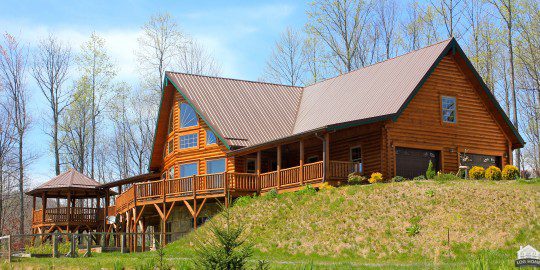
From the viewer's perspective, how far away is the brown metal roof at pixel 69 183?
4314 cm

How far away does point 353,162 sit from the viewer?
1212 inches

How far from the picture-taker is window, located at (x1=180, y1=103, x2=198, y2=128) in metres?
37.4

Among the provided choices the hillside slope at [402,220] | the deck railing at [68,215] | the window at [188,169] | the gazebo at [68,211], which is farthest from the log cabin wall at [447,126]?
the deck railing at [68,215]

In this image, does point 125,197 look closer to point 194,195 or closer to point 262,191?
point 194,195

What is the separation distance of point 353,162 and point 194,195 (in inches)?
309

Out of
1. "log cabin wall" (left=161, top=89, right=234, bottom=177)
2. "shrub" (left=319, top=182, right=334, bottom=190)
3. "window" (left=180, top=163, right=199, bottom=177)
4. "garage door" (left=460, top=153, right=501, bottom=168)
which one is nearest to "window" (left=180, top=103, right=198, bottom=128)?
"log cabin wall" (left=161, top=89, right=234, bottom=177)

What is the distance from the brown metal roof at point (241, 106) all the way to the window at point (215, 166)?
1.70 m

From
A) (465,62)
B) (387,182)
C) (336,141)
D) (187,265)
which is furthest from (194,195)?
(187,265)

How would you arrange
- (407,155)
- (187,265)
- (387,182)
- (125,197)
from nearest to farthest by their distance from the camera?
(187,265)
(387,182)
(407,155)
(125,197)

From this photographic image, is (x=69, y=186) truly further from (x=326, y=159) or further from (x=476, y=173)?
(x=476, y=173)

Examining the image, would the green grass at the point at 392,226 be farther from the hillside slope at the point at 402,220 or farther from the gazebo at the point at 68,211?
the gazebo at the point at 68,211

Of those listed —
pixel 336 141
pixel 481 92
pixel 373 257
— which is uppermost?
pixel 481 92

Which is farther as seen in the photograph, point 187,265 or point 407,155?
point 407,155

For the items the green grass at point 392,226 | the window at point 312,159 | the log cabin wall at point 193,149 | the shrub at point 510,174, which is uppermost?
the log cabin wall at point 193,149
